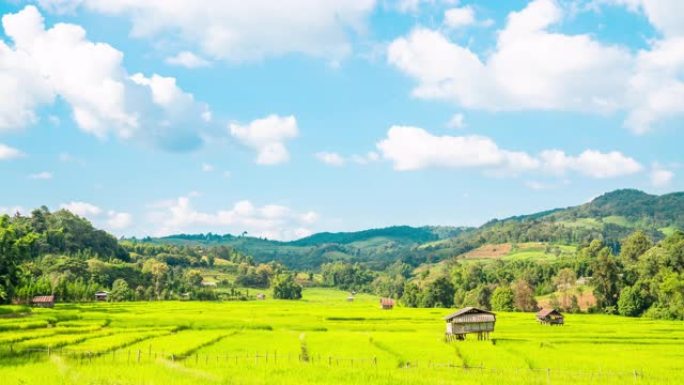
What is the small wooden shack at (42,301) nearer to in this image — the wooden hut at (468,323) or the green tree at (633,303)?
the wooden hut at (468,323)

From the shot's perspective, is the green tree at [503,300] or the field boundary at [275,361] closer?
the field boundary at [275,361]

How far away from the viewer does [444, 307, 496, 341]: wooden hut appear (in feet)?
212

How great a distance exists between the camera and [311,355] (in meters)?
46.4

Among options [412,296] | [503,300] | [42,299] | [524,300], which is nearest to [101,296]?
[42,299]

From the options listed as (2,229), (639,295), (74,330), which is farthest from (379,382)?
(639,295)

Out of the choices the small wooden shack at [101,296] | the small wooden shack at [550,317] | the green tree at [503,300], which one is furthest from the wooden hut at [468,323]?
the small wooden shack at [101,296]

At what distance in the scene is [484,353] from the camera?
5044 cm

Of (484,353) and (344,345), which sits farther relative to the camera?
(344,345)

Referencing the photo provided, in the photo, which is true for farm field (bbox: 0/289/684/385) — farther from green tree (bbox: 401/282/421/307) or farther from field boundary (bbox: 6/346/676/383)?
green tree (bbox: 401/282/421/307)

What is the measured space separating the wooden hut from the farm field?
2.02 metres

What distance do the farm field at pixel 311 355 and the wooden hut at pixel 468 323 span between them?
2023 mm

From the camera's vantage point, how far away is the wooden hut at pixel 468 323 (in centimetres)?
6469

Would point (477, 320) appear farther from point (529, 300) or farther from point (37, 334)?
point (529, 300)

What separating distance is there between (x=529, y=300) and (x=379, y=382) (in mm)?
109644
